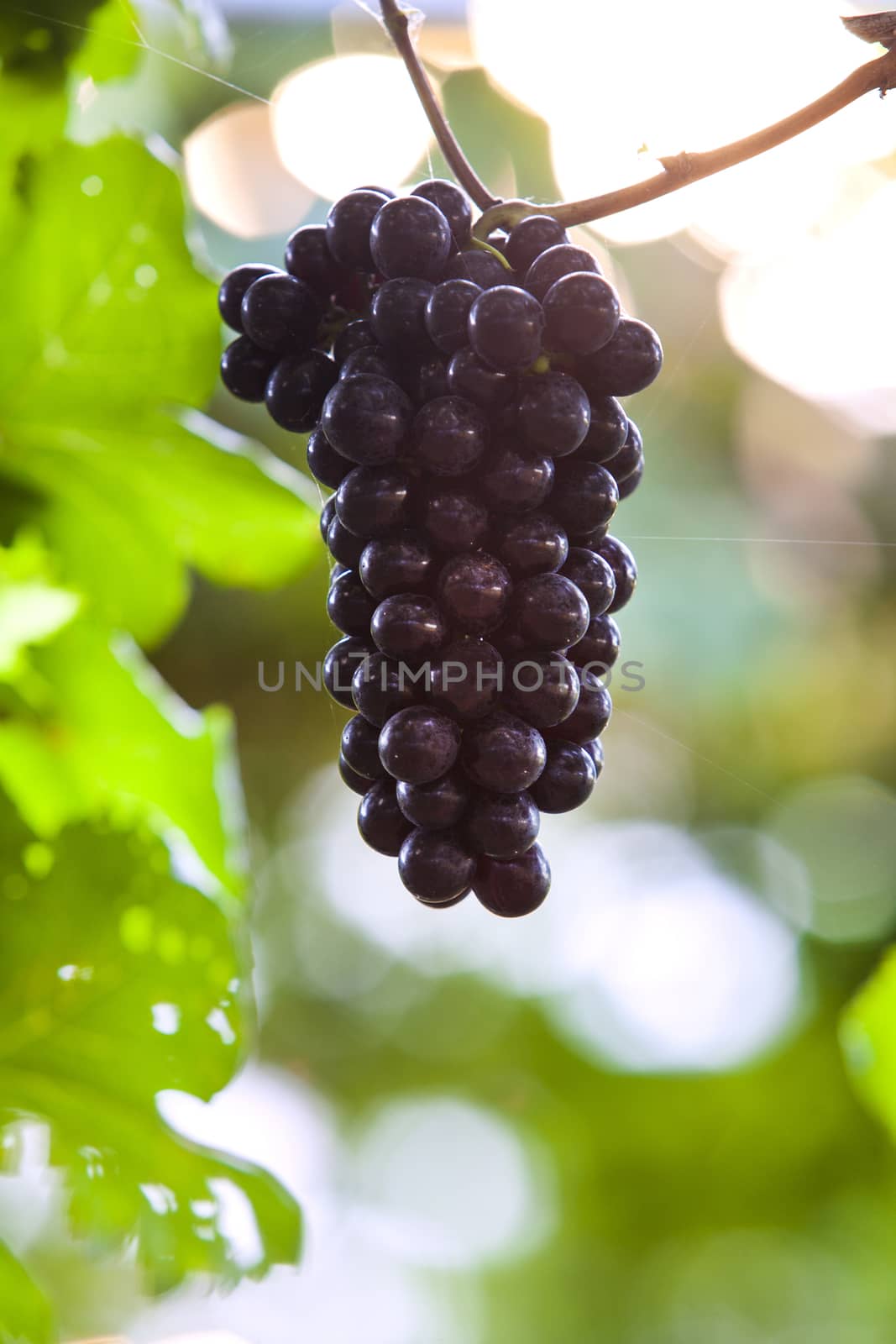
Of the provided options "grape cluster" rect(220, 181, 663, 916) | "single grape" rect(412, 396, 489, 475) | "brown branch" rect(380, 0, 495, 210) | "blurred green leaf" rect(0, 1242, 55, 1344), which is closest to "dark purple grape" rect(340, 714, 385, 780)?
"grape cluster" rect(220, 181, 663, 916)

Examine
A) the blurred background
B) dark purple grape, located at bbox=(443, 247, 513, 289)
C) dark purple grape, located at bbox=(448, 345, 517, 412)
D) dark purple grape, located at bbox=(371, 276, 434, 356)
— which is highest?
dark purple grape, located at bbox=(443, 247, 513, 289)

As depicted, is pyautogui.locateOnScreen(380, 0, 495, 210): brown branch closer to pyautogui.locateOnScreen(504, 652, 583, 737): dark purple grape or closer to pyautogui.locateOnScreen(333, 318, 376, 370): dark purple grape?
pyautogui.locateOnScreen(333, 318, 376, 370): dark purple grape

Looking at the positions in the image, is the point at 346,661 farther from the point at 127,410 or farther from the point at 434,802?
the point at 127,410

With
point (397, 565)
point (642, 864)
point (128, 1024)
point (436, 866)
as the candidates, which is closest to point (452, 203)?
point (397, 565)

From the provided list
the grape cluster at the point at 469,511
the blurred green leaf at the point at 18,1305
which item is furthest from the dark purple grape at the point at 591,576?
the blurred green leaf at the point at 18,1305

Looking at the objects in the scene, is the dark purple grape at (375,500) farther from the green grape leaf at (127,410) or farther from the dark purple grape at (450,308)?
the green grape leaf at (127,410)
